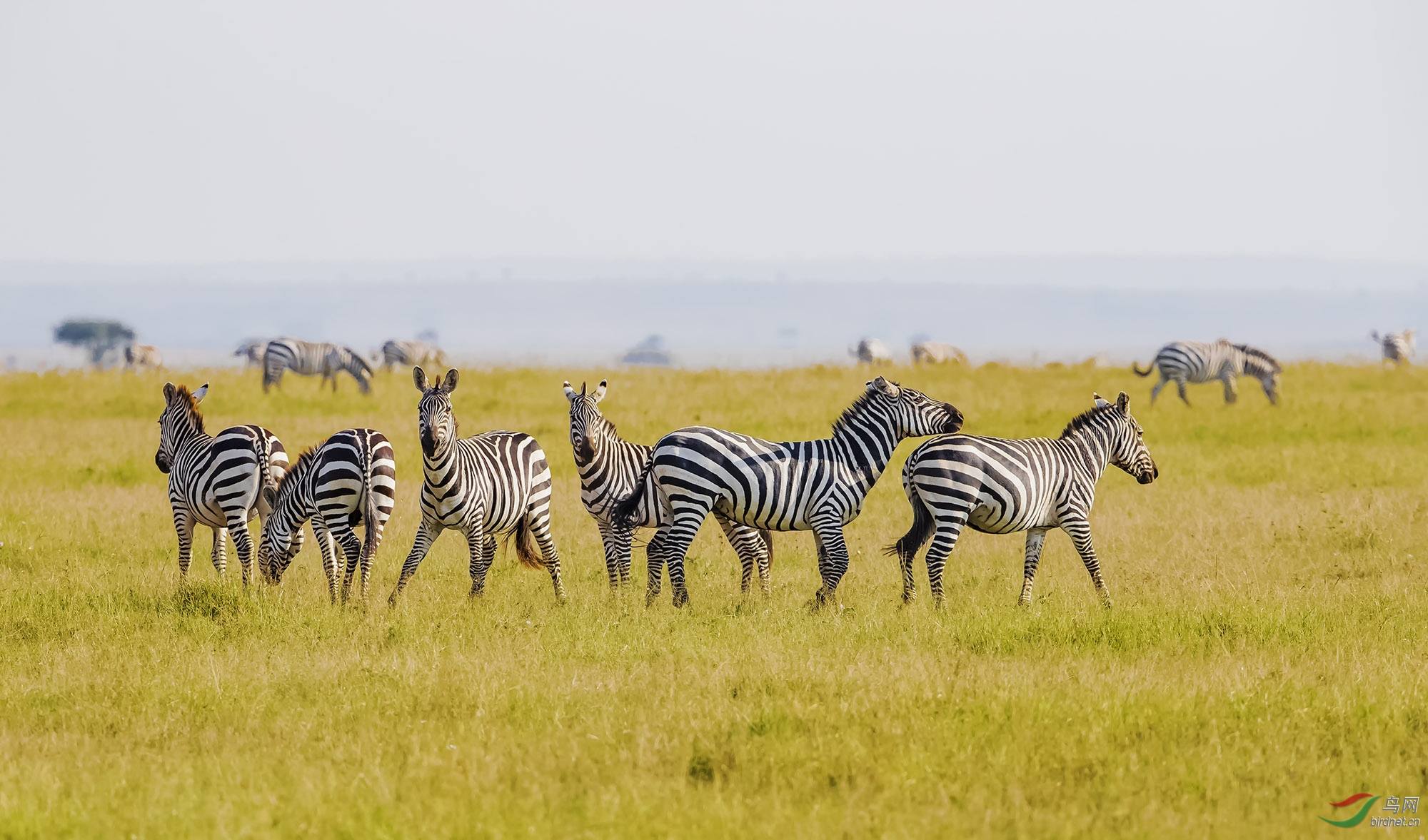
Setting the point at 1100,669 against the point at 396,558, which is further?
the point at 396,558

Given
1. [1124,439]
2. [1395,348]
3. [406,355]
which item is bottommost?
[406,355]

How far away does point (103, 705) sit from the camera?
7.42m

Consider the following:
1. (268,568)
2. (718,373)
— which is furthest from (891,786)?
(718,373)

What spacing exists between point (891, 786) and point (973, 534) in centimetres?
892

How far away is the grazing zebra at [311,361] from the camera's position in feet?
105

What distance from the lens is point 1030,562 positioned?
35.1 feet

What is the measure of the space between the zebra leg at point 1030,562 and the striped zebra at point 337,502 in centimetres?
539

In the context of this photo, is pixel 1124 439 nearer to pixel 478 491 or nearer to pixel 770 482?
pixel 770 482

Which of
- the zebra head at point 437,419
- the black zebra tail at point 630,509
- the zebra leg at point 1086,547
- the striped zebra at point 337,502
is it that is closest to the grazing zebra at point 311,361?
the striped zebra at point 337,502

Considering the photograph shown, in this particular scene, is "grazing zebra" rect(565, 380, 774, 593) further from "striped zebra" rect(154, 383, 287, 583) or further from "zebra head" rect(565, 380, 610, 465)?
"striped zebra" rect(154, 383, 287, 583)

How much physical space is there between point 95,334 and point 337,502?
141 meters

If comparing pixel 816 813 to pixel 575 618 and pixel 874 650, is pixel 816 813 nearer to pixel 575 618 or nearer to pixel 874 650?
pixel 874 650

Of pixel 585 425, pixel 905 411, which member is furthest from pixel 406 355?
pixel 905 411

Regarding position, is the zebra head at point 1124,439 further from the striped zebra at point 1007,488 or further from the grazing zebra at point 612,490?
the grazing zebra at point 612,490
